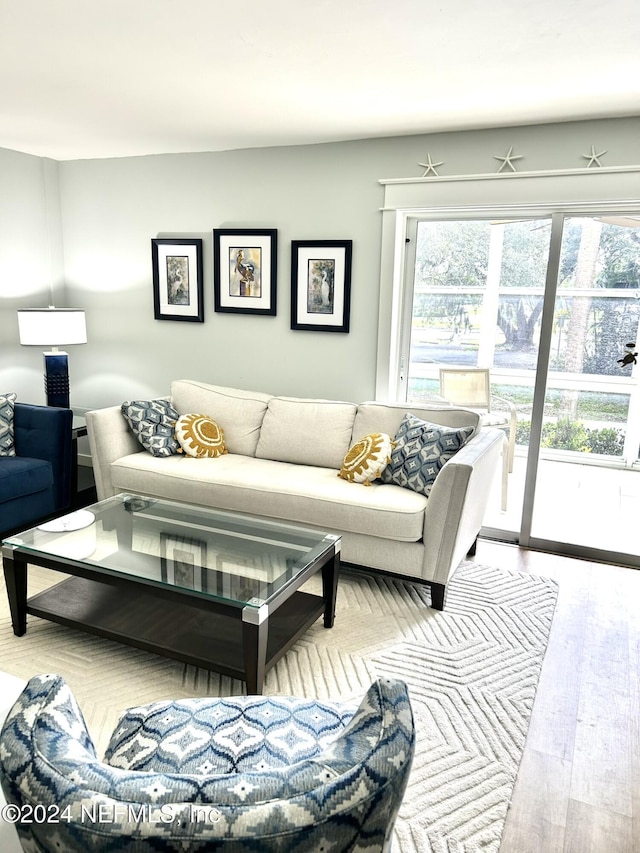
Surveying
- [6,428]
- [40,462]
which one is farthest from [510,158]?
[6,428]

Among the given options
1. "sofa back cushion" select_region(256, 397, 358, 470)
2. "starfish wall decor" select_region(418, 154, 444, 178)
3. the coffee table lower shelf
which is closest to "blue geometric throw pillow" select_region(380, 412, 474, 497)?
"sofa back cushion" select_region(256, 397, 358, 470)

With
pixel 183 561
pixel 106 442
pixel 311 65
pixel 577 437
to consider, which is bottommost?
pixel 183 561

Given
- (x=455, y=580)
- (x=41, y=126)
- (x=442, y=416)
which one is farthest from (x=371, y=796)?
(x=41, y=126)

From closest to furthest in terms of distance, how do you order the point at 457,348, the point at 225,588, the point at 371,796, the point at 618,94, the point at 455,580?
1. the point at 371,796
2. the point at 225,588
3. the point at 618,94
4. the point at 455,580
5. the point at 457,348

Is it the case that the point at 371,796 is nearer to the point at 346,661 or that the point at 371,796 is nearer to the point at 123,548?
the point at 346,661

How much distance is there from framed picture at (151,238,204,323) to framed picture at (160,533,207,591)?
211cm

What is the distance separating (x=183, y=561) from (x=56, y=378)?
2283 mm

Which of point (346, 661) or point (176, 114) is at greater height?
point (176, 114)

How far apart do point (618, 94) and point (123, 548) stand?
118 inches

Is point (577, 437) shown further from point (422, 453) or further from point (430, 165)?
point (430, 165)

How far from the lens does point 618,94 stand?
109 inches

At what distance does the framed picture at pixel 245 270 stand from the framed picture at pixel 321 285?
0.18 m

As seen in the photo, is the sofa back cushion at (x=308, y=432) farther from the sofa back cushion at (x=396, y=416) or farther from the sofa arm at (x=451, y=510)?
the sofa arm at (x=451, y=510)

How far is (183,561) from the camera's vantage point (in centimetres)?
248
